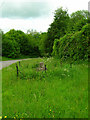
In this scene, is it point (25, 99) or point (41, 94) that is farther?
point (41, 94)

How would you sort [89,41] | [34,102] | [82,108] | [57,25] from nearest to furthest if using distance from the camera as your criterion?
[89,41], [82,108], [34,102], [57,25]

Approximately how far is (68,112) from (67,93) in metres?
1.05

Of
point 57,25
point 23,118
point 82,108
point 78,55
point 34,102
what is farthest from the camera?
point 57,25

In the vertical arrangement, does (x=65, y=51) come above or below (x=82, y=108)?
above

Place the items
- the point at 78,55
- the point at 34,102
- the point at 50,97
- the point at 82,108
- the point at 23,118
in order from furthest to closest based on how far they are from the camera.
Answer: the point at 50,97
the point at 34,102
the point at 82,108
the point at 23,118
the point at 78,55

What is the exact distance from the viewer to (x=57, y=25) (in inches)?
693

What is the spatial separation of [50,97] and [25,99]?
76 centimetres

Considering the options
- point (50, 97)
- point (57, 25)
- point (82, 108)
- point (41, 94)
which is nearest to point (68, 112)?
point (82, 108)

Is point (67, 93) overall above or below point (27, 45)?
below

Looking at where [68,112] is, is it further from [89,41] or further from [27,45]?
[27,45]

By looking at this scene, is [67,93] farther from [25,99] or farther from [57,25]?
[57,25]

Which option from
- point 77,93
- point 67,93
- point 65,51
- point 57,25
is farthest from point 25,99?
point 57,25

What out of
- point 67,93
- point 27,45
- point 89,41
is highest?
point 27,45

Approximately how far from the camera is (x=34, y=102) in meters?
3.57
